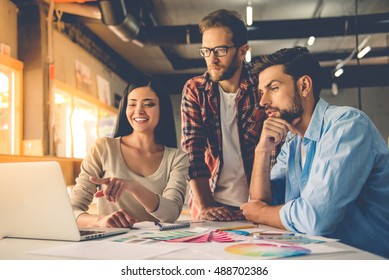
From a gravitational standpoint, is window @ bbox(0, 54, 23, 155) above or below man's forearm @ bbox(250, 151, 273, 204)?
above

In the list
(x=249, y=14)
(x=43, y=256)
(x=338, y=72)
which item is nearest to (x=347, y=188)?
(x=43, y=256)

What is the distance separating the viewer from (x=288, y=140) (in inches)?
59.0

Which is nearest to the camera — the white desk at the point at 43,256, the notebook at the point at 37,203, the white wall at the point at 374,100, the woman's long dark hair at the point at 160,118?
the white desk at the point at 43,256

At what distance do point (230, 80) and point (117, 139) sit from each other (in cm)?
55

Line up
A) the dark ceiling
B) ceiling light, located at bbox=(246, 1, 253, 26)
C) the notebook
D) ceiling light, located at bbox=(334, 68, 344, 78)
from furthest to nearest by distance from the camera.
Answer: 1. ceiling light, located at bbox=(334, 68, 344, 78)
2. ceiling light, located at bbox=(246, 1, 253, 26)
3. the dark ceiling
4. the notebook

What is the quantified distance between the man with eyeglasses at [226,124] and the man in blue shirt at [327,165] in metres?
0.42

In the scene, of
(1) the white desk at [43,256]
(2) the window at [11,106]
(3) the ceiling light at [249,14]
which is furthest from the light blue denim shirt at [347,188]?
(3) the ceiling light at [249,14]

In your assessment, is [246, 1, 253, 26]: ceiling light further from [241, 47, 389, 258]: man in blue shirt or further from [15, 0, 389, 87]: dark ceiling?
[241, 47, 389, 258]: man in blue shirt

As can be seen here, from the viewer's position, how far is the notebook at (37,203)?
91 cm

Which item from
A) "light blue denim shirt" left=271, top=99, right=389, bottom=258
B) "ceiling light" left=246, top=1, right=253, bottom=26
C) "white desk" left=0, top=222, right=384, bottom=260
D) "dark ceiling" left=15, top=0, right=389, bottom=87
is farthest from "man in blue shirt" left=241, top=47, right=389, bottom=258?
"ceiling light" left=246, top=1, right=253, bottom=26

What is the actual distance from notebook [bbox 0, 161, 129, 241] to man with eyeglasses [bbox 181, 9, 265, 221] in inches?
32.4

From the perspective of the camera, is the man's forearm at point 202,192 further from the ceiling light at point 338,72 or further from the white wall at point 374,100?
the white wall at point 374,100

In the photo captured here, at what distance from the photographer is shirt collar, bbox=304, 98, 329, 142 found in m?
1.25
